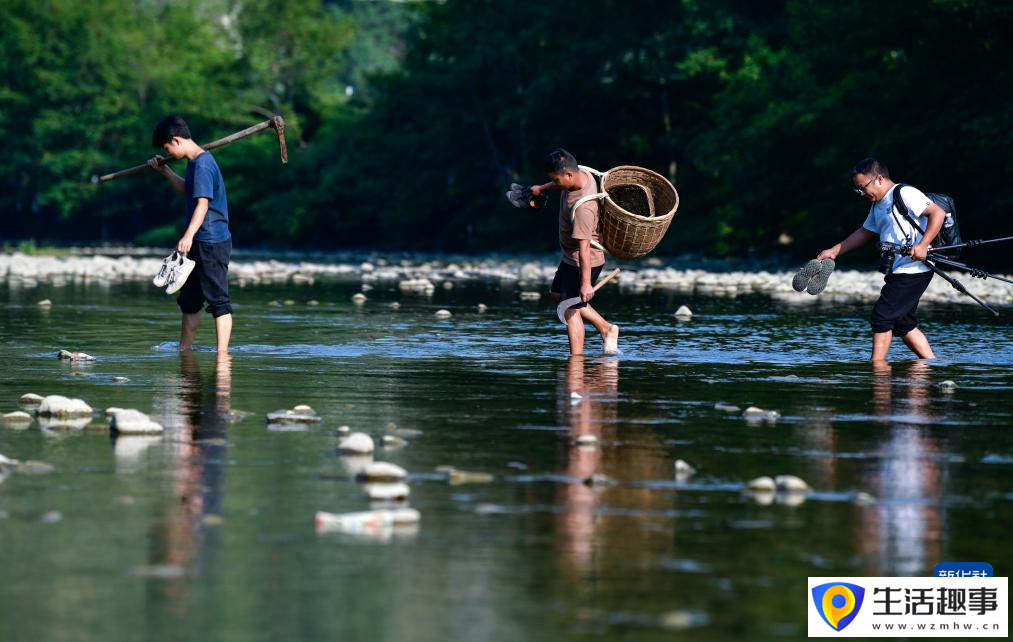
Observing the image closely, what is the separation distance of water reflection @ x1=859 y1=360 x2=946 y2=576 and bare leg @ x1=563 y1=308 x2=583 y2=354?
3.44 metres

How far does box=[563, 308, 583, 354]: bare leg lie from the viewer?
1432cm

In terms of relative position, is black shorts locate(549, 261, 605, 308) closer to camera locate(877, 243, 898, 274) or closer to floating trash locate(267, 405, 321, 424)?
camera locate(877, 243, 898, 274)

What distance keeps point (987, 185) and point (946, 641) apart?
3067 centimetres

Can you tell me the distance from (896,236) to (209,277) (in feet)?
17.8

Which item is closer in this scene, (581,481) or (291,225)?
(581,481)

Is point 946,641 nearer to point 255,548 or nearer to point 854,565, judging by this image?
point 854,565

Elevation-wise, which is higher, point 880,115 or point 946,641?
point 880,115

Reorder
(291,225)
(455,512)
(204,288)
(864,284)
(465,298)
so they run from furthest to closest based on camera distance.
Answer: (291,225), (864,284), (465,298), (204,288), (455,512)

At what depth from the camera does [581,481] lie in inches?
302

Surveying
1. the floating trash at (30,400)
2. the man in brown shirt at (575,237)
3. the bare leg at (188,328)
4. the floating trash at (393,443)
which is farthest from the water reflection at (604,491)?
the bare leg at (188,328)

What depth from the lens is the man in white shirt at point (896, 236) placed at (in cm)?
1328

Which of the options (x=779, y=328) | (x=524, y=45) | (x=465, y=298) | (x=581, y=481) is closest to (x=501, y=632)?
(x=581, y=481)

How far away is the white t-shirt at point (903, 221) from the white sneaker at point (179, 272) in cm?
533

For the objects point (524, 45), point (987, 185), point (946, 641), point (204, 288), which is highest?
point (524, 45)
